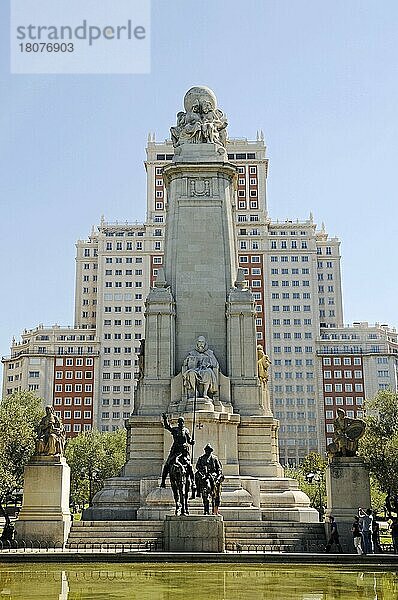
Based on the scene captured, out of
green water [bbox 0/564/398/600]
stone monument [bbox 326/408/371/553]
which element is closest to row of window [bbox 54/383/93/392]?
stone monument [bbox 326/408/371/553]

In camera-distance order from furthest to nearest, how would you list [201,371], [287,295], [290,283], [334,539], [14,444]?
[290,283] < [287,295] < [14,444] < [201,371] < [334,539]

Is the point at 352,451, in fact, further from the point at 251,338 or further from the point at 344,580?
the point at 344,580

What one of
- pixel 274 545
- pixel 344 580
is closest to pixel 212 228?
pixel 274 545

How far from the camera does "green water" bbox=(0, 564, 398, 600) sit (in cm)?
1443

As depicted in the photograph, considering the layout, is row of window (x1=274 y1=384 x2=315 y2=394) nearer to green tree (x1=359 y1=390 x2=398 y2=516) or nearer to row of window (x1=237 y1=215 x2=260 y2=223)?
row of window (x1=237 y1=215 x2=260 y2=223)

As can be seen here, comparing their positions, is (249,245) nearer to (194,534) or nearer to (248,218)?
(248,218)

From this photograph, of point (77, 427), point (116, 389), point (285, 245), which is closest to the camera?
point (77, 427)

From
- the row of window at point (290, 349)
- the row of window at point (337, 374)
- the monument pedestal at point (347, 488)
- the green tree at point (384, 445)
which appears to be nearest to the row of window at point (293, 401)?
the row of window at point (337, 374)

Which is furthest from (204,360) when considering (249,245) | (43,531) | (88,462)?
(249,245)

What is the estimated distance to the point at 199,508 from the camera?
29.0 metres

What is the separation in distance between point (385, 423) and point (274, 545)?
2983 cm

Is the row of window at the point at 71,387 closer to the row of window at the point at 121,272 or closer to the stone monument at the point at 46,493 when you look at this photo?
the row of window at the point at 121,272

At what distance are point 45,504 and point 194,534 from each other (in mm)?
7299

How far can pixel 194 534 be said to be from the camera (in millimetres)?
23438
